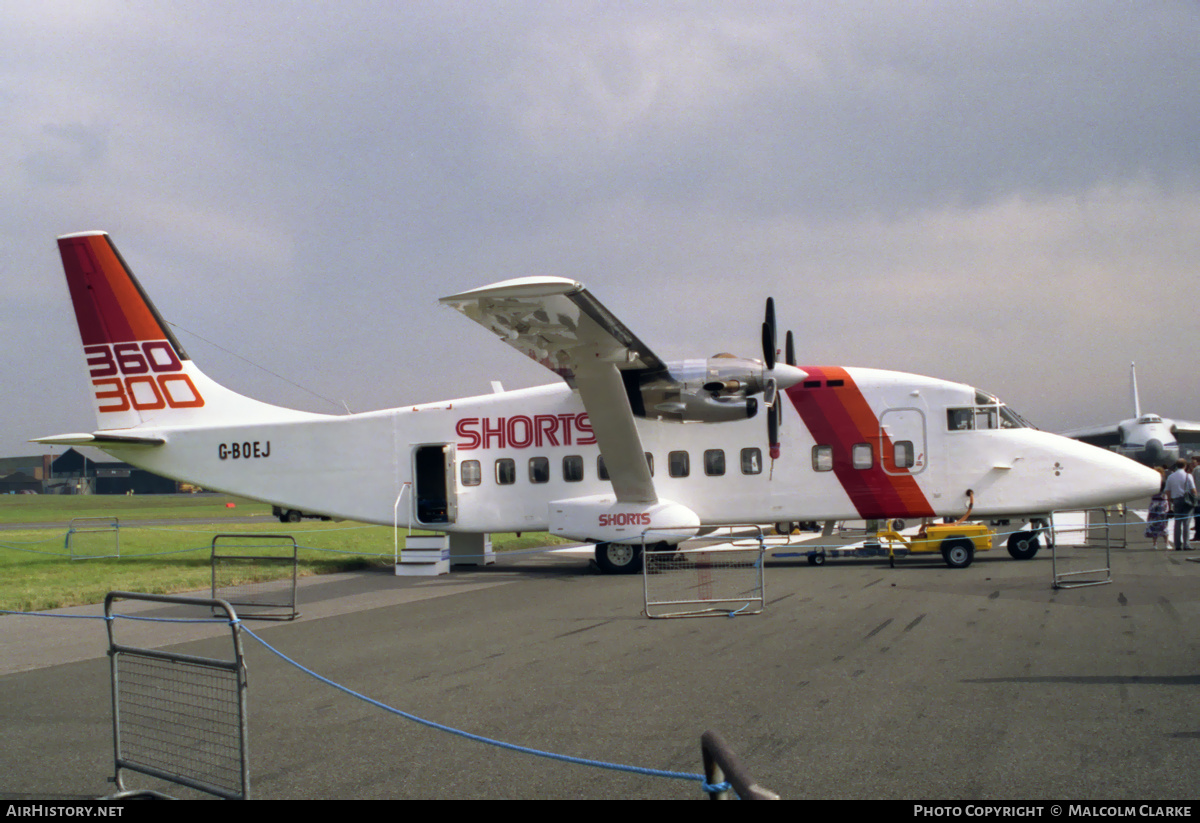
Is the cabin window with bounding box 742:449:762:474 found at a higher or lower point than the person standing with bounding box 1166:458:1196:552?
higher

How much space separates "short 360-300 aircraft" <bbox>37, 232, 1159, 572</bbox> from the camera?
16734mm

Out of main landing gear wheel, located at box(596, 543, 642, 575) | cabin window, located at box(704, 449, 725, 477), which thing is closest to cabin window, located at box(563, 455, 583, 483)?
main landing gear wheel, located at box(596, 543, 642, 575)

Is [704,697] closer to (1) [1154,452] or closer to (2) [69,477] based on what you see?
(1) [1154,452]

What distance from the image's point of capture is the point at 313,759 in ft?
18.1

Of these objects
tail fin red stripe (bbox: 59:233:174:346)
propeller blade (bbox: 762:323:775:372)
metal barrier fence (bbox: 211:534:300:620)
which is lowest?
metal barrier fence (bbox: 211:534:300:620)

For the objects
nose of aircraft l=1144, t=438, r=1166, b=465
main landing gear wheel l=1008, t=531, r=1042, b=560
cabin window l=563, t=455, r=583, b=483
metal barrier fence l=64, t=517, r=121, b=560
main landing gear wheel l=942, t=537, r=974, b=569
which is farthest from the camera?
nose of aircraft l=1144, t=438, r=1166, b=465

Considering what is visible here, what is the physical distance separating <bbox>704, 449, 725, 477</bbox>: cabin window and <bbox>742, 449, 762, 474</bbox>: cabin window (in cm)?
44

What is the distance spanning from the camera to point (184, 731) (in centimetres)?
591

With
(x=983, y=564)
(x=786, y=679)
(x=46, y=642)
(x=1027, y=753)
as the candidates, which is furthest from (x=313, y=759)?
(x=983, y=564)

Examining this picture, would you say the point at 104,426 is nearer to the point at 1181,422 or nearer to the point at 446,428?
the point at 446,428

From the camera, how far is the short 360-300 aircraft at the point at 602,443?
54.9 feet

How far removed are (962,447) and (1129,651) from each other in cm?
949

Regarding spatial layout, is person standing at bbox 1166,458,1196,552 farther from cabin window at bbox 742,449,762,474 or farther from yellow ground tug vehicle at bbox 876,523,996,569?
cabin window at bbox 742,449,762,474

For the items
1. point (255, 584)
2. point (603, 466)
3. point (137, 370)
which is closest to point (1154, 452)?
point (603, 466)
